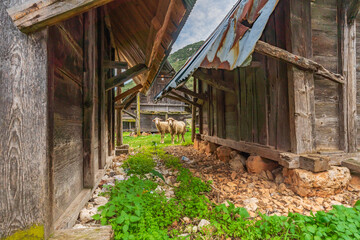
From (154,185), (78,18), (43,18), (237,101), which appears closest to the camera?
(43,18)

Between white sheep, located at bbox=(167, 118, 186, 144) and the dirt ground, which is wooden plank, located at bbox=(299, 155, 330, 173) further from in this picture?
white sheep, located at bbox=(167, 118, 186, 144)

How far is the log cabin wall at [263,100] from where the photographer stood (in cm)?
323

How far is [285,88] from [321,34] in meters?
1.14

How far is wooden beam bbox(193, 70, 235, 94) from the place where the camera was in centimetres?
413

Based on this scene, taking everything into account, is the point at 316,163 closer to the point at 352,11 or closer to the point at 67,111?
→ the point at 352,11

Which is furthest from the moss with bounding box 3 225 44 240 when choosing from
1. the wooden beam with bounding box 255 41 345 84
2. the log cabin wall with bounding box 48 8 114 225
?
the wooden beam with bounding box 255 41 345 84

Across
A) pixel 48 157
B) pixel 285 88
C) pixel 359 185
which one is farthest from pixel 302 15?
pixel 48 157

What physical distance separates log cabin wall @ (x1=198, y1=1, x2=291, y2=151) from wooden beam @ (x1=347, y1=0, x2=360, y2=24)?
108 centimetres

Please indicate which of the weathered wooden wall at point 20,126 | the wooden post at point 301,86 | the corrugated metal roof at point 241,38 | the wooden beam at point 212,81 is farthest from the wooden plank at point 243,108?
the weathered wooden wall at point 20,126

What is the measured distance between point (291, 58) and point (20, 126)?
342cm

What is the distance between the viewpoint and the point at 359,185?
2.90 meters

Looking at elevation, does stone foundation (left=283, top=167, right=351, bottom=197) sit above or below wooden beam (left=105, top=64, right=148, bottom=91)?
below

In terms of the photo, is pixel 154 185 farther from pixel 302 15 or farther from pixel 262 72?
pixel 302 15

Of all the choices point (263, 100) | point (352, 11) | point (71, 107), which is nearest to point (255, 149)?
point (263, 100)
